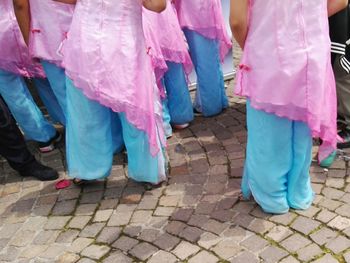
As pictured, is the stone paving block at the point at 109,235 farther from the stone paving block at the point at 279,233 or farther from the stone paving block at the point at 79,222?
the stone paving block at the point at 279,233

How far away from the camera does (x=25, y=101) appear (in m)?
4.09

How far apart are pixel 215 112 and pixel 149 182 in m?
1.28

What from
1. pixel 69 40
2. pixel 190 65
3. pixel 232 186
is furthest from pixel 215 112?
pixel 69 40

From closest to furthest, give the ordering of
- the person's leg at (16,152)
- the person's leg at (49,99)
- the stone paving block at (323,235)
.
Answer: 1. the stone paving block at (323,235)
2. the person's leg at (16,152)
3. the person's leg at (49,99)

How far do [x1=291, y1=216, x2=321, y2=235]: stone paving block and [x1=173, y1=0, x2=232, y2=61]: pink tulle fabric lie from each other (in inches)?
71.7

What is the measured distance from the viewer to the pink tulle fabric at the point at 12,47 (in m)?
3.69

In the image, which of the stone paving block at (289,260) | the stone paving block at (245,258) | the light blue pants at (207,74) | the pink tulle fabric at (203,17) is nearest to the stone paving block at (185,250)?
the stone paving block at (245,258)

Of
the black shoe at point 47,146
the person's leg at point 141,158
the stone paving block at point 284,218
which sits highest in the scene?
the person's leg at point 141,158

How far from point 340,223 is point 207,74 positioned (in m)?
1.91

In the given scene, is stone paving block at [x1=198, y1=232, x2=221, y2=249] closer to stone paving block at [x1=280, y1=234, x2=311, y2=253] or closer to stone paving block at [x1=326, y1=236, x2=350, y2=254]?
stone paving block at [x1=280, y1=234, x2=311, y2=253]

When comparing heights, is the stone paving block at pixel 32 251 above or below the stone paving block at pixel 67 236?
below

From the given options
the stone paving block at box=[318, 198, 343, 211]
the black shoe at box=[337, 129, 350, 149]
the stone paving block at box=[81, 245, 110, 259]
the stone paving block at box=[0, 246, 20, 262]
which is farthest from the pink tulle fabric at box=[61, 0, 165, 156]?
the black shoe at box=[337, 129, 350, 149]

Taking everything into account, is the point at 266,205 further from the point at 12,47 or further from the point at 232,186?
the point at 12,47

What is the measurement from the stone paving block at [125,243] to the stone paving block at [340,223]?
47.7 inches
